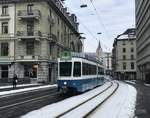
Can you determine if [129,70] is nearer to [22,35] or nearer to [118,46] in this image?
[118,46]

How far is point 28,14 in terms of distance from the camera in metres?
59.2

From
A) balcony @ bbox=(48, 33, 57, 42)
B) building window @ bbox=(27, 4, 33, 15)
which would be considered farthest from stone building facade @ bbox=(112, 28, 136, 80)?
building window @ bbox=(27, 4, 33, 15)

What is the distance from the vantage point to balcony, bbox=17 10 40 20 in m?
58.9

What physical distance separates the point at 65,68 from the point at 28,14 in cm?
3424

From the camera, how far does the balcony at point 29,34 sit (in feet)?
192

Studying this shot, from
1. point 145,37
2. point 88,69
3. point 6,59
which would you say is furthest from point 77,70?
point 145,37

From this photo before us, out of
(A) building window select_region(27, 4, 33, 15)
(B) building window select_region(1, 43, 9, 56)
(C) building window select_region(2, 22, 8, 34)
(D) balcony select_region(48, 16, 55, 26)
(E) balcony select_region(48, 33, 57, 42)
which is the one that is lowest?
(B) building window select_region(1, 43, 9, 56)

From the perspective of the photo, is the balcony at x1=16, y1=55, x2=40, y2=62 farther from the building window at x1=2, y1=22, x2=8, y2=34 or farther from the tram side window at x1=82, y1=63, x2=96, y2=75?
the tram side window at x1=82, y1=63, x2=96, y2=75

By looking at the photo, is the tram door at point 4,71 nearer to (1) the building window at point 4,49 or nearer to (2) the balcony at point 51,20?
(1) the building window at point 4,49

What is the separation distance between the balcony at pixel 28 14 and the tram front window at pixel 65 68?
33.2 meters

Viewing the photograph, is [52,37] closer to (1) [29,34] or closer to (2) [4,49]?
(1) [29,34]

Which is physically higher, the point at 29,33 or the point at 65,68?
the point at 29,33

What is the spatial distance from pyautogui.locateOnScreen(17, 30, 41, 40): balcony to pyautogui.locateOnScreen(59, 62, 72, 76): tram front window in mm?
32293

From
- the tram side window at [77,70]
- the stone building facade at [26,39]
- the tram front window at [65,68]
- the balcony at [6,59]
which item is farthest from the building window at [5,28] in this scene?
the tram side window at [77,70]
